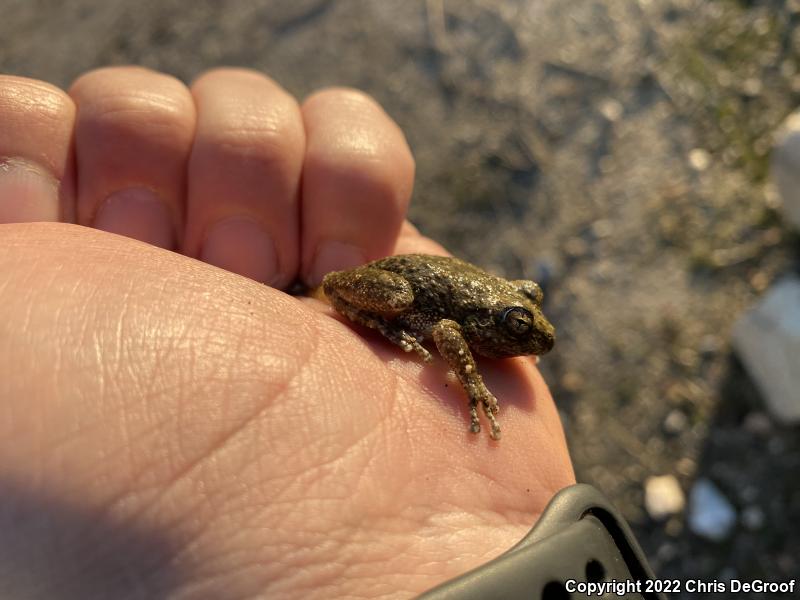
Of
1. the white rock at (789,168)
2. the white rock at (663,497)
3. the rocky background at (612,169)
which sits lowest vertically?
the white rock at (663,497)

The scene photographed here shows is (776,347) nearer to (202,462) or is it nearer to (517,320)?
(517,320)

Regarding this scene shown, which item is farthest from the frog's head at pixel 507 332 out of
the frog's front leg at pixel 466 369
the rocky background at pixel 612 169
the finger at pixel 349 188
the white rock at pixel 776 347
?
the white rock at pixel 776 347

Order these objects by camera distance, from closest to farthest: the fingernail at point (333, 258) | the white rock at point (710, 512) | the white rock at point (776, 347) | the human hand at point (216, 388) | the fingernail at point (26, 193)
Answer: the human hand at point (216, 388) < the fingernail at point (26, 193) < the fingernail at point (333, 258) < the white rock at point (710, 512) < the white rock at point (776, 347)

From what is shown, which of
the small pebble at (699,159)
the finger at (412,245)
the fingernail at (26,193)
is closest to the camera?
the fingernail at (26,193)

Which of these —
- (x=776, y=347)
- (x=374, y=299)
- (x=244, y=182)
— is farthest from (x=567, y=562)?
(x=776, y=347)

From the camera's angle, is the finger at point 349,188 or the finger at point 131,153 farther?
the finger at point 349,188

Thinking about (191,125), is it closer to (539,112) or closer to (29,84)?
(29,84)

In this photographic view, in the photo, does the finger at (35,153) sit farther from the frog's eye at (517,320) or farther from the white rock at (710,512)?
the white rock at (710,512)

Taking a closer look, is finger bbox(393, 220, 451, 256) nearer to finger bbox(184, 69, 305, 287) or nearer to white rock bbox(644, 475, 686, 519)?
finger bbox(184, 69, 305, 287)
